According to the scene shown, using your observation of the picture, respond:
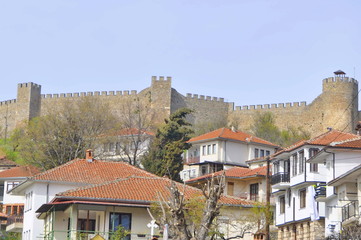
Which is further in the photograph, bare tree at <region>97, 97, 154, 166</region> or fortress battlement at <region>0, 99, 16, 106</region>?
fortress battlement at <region>0, 99, 16, 106</region>

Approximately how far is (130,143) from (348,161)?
140 feet

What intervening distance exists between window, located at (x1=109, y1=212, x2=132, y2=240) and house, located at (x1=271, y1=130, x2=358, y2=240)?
9.70 metres

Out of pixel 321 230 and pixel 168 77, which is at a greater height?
pixel 168 77

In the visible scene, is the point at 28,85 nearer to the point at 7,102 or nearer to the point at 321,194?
the point at 7,102

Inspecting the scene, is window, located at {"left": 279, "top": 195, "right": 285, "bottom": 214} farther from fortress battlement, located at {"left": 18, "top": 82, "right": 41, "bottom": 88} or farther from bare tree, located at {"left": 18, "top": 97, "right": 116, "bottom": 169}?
fortress battlement, located at {"left": 18, "top": 82, "right": 41, "bottom": 88}

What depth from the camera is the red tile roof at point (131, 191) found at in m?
42.5

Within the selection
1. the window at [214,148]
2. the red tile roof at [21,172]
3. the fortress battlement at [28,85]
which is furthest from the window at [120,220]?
the fortress battlement at [28,85]

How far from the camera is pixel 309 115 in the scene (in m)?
112

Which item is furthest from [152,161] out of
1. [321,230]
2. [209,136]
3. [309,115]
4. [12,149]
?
[309,115]

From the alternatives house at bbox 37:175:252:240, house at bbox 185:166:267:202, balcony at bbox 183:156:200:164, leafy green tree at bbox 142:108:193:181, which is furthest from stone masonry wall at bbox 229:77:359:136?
house at bbox 37:175:252:240

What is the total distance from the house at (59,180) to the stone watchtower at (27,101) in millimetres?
69966

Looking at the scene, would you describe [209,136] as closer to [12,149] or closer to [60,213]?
[12,149]

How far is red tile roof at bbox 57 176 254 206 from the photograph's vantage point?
42.5 meters

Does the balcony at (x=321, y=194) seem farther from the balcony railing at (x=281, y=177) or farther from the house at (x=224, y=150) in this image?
the house at (x=224, y=150)
